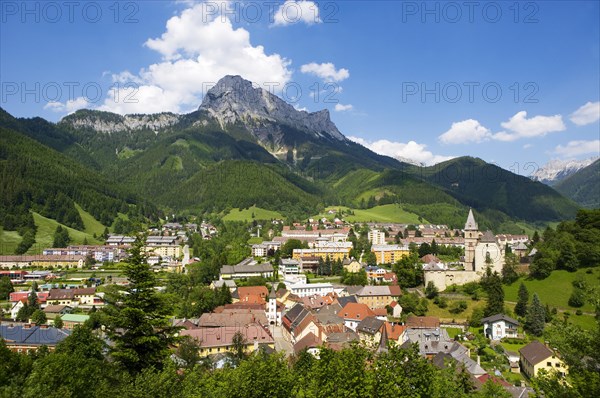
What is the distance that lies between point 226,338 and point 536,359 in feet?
97.7

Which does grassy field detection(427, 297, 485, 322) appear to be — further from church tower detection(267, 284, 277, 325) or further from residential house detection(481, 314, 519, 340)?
church tower detection(267, 284, 277, 325)

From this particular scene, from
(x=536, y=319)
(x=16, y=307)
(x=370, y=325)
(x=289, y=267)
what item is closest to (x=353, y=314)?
(x=370, y=325)

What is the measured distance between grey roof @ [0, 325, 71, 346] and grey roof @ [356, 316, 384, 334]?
31897 millimetres

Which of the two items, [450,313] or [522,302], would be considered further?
[450,313]

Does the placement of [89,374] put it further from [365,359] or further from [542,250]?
[542,250]

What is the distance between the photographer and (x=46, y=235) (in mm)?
113812

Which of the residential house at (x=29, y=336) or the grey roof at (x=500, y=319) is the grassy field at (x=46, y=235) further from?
the grey roof at (x=500, y=319)

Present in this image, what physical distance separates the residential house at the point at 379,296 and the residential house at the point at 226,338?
20035mm

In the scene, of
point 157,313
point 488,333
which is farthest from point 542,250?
point 157,313

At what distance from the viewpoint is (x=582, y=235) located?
214 feet

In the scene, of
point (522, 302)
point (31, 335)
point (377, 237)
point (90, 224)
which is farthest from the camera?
point (90, 224)

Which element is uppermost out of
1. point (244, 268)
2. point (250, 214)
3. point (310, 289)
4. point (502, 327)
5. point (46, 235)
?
point (250, 214)

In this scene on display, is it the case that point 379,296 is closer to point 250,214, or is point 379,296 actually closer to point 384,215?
point 250,214

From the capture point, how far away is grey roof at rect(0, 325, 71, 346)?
148ft
